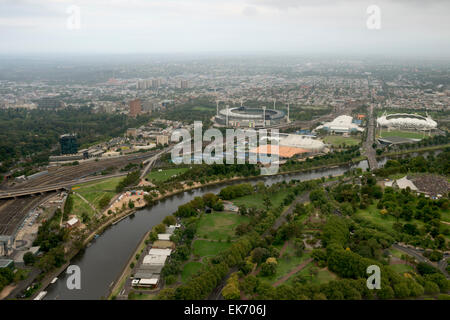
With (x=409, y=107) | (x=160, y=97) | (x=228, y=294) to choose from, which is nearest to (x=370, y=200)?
(x=228, y=294)

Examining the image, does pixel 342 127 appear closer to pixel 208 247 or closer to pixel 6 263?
pixel 208 247

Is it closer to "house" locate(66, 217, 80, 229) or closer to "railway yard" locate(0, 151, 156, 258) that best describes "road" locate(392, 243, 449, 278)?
"house" locate(66, 217, 80, 229)

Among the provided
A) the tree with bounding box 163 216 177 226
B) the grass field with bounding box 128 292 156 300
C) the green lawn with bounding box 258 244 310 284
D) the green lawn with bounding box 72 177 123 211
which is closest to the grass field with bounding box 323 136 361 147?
the green lawn with bounding box 72 177 123 211

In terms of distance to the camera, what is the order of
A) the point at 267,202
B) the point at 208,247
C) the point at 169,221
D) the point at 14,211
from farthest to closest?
the point at 14,211 → the point at 267,202 → the point at 169,221 → the point at 208,247

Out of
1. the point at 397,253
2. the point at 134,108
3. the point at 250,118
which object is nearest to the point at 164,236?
the point at 397,253

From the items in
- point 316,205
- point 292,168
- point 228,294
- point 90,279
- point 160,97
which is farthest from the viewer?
point 160,97

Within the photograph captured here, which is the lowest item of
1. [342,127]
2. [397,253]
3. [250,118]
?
[397,253]

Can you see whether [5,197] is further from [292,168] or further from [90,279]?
[292,168]
